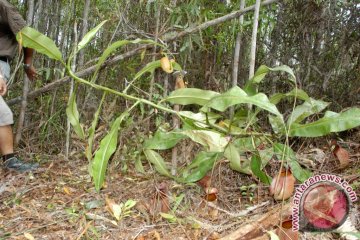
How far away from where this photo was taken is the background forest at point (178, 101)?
1.63 m

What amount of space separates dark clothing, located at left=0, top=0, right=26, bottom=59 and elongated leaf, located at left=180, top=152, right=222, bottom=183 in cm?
141

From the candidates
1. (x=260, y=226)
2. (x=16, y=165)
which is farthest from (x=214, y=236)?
(x=16, y=165)

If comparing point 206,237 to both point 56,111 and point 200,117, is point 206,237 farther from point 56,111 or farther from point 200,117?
point 56,111

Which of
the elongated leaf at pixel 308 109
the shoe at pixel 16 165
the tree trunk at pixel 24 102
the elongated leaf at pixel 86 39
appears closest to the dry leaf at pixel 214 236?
the elongated leaf at pixel 308 109

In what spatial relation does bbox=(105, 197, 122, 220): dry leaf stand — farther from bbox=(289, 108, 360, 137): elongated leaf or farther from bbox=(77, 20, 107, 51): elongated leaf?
bbox=(289, 108, 360, 137): elongated leaf

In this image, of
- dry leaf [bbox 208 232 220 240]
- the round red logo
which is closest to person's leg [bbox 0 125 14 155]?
dry leaf [bbox 208 232 220 240]

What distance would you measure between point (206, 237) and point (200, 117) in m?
0.48

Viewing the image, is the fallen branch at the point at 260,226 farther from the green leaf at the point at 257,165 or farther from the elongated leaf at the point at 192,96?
the elongated leaf at the point at 192,96

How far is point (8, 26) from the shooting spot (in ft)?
7.82

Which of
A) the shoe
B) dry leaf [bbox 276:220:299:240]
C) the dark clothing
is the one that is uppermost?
the dark clothing

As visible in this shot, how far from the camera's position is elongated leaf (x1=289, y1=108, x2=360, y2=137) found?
51.9 inches

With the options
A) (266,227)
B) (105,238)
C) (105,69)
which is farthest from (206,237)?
(105,69)

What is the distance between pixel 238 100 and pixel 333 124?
0.36 metres

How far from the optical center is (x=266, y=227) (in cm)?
139
